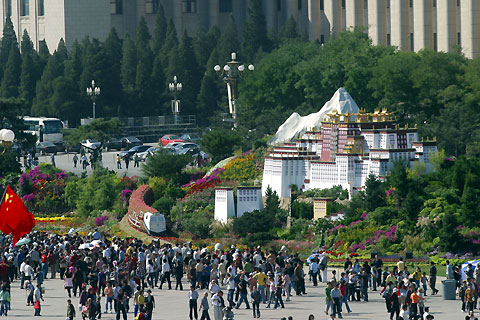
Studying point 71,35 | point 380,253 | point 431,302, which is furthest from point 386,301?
point 71,35

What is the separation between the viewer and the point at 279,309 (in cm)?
4222

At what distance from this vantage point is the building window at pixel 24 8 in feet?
443

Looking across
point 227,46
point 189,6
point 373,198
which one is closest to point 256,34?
point 227,46

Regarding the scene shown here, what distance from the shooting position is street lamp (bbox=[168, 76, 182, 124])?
10531cm

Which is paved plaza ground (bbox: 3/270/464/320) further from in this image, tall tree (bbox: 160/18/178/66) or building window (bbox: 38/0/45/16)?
building window (bbox: 38/0/45/16)

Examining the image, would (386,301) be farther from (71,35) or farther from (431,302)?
(71,35)

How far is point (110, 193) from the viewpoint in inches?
2665

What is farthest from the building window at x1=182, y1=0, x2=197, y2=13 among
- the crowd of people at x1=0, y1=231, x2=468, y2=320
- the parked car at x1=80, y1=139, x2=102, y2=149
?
the crowd of people at x1=0, y1=231, x2=468, y2=320

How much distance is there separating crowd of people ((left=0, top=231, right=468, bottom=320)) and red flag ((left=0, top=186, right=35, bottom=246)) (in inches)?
100

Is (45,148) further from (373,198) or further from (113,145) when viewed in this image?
(373,198)

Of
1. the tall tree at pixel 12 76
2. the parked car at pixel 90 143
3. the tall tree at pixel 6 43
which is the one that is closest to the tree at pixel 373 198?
the parked car at pixel 90 143

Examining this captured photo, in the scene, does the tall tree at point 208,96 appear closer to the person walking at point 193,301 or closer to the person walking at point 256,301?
the person walking at point 256,301

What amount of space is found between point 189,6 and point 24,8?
17.2 m

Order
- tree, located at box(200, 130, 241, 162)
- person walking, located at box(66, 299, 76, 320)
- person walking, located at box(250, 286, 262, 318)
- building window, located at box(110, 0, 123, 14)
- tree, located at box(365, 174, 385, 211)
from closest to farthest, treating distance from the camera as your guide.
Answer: person walking, located at box(66, 299, 76, 320)
person walking, located at box(250, 286, 262, 318)
tree, located at box(365, 174, 385, 211)
tree, located at box(200, 130, 241, 162)
building window, located at box(110, 0, 123, 14)
